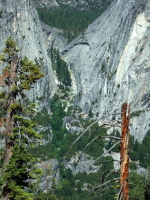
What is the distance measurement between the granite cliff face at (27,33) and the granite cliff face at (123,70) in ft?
55.1

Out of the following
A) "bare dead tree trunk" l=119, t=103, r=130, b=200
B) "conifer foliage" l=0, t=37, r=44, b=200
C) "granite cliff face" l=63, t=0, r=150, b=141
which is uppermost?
"granite cliff face" l=63, t=0, r=150, b=141

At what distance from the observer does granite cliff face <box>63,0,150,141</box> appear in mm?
162500

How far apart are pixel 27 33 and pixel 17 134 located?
168 meters

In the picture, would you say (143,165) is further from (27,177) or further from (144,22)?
(27,177)

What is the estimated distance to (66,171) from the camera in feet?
470

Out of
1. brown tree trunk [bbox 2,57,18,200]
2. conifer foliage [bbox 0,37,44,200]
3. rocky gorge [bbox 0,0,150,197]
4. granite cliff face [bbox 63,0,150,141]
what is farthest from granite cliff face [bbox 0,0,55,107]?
brown tree trunk [bbox 2,57,18,200]

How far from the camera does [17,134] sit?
1883 centimetres

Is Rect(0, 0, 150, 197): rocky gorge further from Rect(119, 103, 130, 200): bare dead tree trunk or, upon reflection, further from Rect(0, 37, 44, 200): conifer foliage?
Rect(119, 103, 130, 200): bare dead tree trunk

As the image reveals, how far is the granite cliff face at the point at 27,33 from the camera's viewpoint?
6777 inches

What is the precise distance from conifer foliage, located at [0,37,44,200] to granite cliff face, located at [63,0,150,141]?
5405 inches

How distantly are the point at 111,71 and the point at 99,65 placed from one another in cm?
1141

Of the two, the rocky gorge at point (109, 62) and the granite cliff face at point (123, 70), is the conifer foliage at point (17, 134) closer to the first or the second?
the rocky gorge at point (109, 62)

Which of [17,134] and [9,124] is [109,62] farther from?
[17,134]

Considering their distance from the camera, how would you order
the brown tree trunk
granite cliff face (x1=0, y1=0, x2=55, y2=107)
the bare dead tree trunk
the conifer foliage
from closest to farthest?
the bare dead tree trunk
the conifer foliage
the brown tree trunk
granite cliff face (x1=0, y1=0, x2=55, y2=107)
